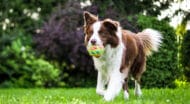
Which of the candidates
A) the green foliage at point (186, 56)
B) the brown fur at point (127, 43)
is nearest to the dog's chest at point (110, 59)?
the brown fur at point (127, 43)

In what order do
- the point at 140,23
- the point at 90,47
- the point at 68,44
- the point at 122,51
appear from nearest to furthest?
the point at 90,47 < the point at 122,51 < the point at 140,23 < the point at 68,44

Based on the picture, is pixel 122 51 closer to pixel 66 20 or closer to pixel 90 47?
pixel 90 47

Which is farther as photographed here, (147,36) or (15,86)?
(15,86)

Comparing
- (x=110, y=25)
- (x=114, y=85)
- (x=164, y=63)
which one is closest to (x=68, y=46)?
(x=164, y=63)

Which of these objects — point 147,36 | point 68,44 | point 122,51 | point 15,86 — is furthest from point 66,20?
point 122,51

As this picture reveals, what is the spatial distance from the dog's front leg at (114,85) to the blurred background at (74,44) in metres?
6.54

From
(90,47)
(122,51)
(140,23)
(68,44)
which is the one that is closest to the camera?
(90,47)

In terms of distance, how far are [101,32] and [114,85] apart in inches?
35.9

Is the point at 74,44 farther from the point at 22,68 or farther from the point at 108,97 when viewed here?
the point at 108,97

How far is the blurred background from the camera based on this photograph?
51.9ft

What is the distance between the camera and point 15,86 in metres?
17.4

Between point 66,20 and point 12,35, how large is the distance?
1.89m

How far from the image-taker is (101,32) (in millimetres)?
8797

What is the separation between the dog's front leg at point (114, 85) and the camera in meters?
8.92
